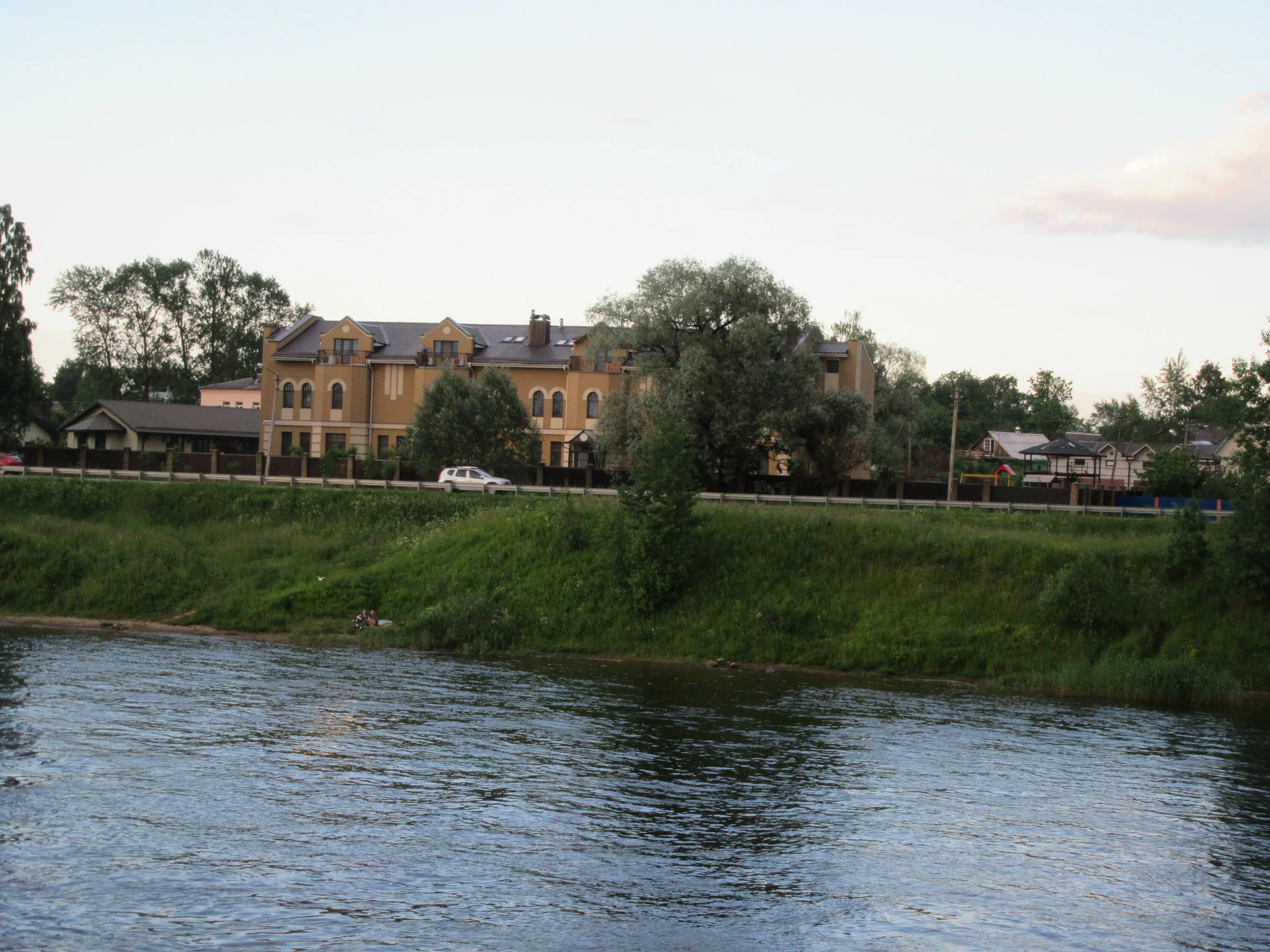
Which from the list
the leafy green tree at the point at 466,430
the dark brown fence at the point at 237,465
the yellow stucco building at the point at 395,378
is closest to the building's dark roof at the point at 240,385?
the yellow stucco building at the point at 395,378

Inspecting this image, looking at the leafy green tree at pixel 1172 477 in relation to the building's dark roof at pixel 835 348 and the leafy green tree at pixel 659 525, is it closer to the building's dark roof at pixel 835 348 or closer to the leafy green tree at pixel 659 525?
the building's dark roof at pixel 835 348

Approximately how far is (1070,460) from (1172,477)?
51576mm

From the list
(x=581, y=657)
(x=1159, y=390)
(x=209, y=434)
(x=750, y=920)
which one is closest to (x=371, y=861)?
(x=750, y=920)

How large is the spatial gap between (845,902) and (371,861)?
7601mm

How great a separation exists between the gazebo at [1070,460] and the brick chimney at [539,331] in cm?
3424

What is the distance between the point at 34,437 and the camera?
9400 centimetres

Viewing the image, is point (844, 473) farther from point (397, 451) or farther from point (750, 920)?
point (750, 920)

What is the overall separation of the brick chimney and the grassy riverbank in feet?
87.2

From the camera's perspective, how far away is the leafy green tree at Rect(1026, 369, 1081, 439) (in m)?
152

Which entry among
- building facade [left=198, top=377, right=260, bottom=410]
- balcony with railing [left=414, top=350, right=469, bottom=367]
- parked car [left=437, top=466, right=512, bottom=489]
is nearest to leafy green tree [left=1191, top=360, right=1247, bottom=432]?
parked car [left=437, top=466, right=512, bottom=489]

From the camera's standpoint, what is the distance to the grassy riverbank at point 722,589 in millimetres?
41094

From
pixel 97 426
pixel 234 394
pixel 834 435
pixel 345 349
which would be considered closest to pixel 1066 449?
pixel 834 435

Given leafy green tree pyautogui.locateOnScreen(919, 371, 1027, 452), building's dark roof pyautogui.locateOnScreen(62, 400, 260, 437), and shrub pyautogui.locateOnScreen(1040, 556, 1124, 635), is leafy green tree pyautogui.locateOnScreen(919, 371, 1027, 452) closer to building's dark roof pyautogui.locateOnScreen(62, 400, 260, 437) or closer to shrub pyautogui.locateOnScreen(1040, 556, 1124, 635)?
building's dark roof pyautogui.locateOnScreen(62, 400, 260, 437)

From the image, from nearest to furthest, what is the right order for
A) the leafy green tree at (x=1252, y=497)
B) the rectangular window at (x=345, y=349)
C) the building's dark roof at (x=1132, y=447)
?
the leafy green tree at (x=1252, y=497) < the rectangular window at (x=345, y=349) < the building's dark roof at (x=1132, y=447)
